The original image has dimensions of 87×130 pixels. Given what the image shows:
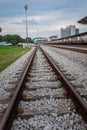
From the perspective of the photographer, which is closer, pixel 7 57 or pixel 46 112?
pixel 46 112

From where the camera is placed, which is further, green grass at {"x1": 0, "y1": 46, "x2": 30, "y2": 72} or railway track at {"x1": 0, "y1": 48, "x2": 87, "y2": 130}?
green grass at {"x1": 0, "y1": 46, "x2": 30, "y2": 72}

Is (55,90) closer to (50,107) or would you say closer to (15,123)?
(50,107)

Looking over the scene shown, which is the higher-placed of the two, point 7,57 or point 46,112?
point 46,112

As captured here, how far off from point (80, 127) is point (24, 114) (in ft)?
4.06

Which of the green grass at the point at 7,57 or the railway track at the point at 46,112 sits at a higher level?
the railway track at the point at 46,112

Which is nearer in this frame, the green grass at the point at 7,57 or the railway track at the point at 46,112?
the railway track at the point at 46,112

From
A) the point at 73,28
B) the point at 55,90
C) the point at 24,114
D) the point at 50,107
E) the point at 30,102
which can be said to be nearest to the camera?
the point at 24,114

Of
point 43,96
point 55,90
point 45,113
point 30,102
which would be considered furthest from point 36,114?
point 55,90

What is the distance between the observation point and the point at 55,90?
25.0 ft

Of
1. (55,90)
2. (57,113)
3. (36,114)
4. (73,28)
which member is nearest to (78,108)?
(57,113)

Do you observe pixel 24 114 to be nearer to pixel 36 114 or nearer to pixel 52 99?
pixel 36 114

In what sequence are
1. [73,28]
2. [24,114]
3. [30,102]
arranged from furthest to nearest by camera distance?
[73,28] < [30,102] < [24,114]

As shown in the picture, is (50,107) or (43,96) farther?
(43,96)

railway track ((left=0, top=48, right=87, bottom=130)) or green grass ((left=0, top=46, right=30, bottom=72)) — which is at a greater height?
railway track ((left=0, top=48, right=87, bottom=130))
